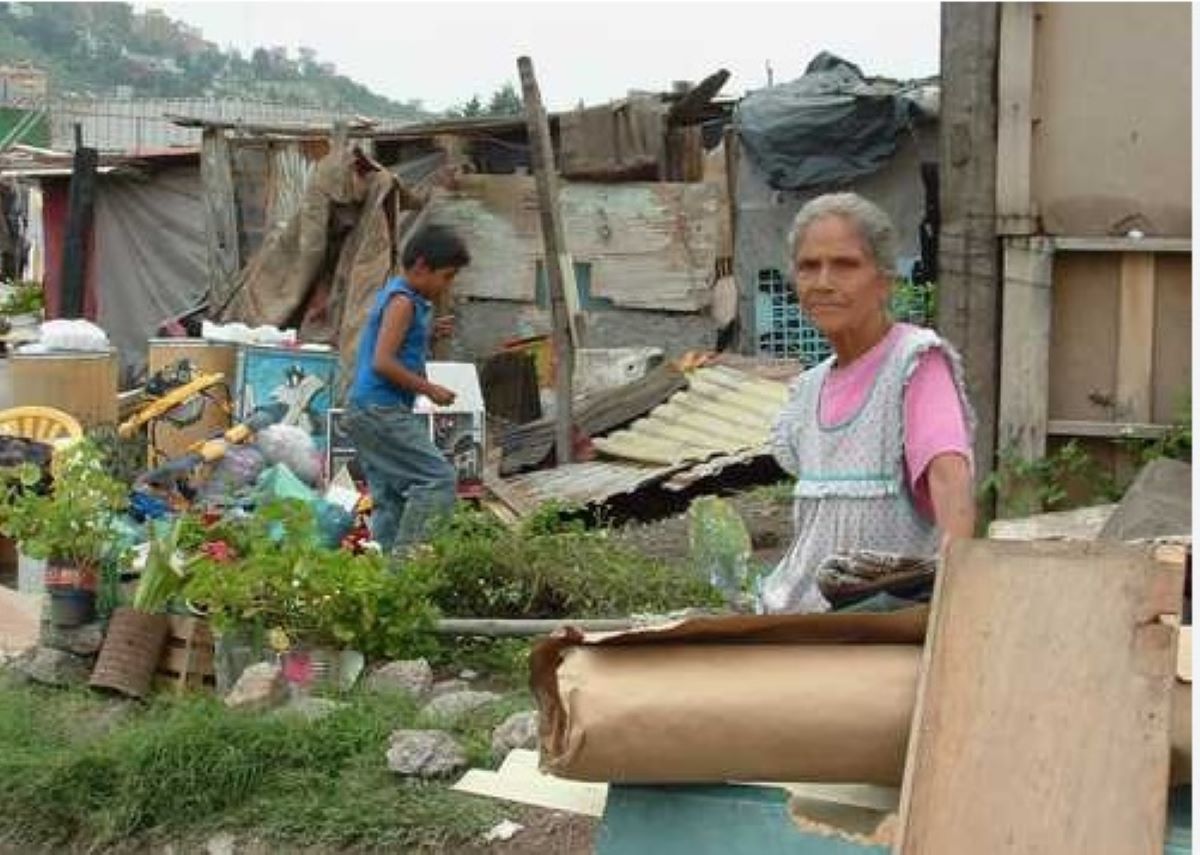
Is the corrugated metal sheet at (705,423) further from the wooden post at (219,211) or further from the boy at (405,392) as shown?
the wooden post at (219,211)

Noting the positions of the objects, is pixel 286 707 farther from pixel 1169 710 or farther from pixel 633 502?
pixel 633 502

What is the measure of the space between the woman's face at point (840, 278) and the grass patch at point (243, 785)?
1839mm

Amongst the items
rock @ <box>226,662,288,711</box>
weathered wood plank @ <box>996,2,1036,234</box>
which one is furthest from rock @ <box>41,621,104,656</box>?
weathered wood plank @ <box>996,2,1036,234</box>

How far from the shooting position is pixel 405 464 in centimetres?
719

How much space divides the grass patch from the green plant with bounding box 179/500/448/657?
0.41 meters

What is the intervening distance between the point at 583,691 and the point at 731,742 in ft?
0.65

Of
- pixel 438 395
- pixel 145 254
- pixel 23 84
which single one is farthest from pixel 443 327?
pixel 23 84

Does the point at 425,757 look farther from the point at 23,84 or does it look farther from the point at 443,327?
the point at 23,84

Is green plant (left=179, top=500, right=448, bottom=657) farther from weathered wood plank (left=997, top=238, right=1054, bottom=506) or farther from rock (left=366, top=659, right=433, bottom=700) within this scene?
weathered wood plank (left=997, top=238, right=1054, bottom=506)

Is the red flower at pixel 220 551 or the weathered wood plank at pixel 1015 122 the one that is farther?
the red flower at pixel 220 551

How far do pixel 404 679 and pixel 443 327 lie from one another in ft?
26.2

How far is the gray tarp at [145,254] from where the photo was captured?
1590cm

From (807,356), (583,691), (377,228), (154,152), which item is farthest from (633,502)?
(154,152)

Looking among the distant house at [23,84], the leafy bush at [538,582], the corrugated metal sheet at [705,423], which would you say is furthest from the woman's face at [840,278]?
the distant house at [23,84]
